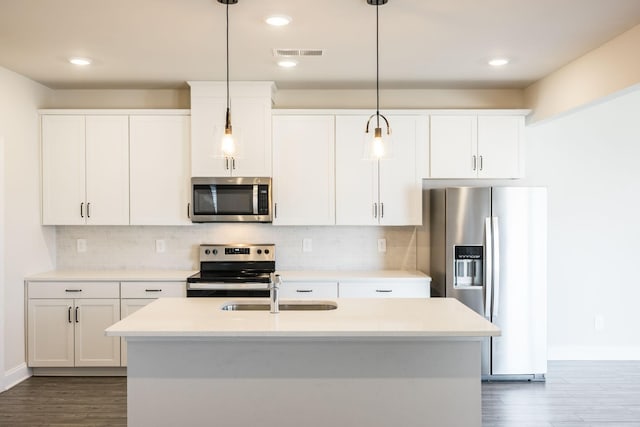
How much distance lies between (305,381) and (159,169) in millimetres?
2766

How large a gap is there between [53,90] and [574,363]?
540 centimetres

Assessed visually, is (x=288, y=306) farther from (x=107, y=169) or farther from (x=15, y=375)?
(x=15, y=375)

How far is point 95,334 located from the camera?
4789 millimetres

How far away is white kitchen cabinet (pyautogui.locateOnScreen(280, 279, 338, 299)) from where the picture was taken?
4801 mm

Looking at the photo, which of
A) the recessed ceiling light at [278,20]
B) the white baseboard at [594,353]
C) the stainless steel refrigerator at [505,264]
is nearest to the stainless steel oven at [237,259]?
the stainless steel refrigerator at [505,264]

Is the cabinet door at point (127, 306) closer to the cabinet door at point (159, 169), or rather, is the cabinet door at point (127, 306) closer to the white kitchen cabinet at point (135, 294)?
the white kitchen cabinet at point (135, 294)

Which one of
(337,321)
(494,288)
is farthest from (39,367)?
(494,288)

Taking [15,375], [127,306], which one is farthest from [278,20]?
[15,375]

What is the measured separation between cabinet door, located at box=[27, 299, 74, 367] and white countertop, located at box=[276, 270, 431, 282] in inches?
72.3

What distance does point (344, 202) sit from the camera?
500cm

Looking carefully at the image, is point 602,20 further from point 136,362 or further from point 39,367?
point 39,367

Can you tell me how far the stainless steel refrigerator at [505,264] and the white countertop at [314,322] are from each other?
4.44ft

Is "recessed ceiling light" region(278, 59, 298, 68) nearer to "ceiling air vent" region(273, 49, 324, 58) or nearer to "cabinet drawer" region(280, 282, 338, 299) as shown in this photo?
"ceiling air vent" region(273, 49, 324, 58)

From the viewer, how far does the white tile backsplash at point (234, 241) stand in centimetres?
532
